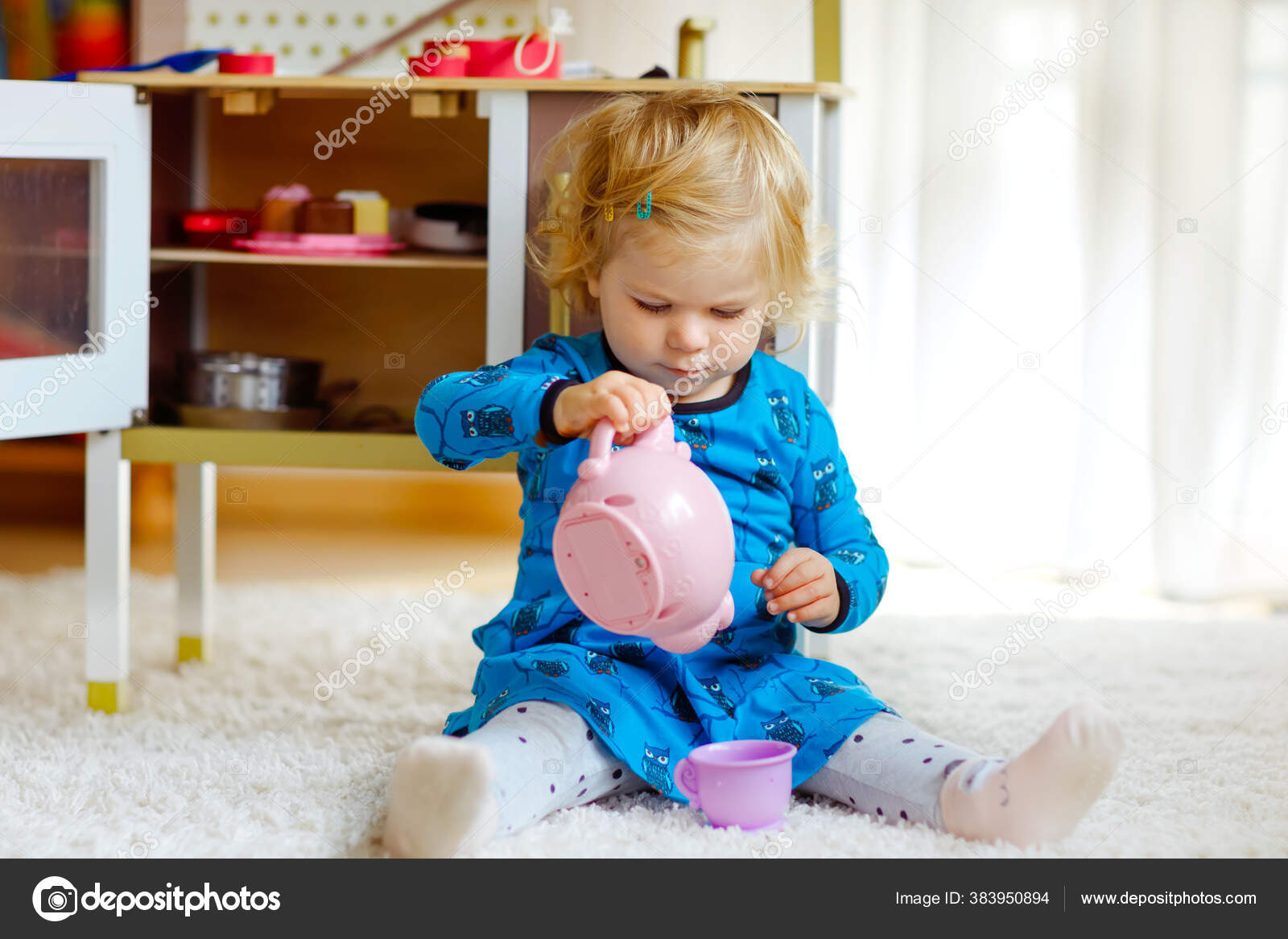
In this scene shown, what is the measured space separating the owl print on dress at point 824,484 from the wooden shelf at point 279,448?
377 millimetres

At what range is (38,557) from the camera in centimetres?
207

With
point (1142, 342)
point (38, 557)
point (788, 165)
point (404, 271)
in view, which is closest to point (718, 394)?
point (788, 165)

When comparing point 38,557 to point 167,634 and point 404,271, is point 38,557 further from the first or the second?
point 404,271

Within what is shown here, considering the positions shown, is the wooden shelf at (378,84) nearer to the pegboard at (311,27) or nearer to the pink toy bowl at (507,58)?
the pink toy bowl at (507,58)

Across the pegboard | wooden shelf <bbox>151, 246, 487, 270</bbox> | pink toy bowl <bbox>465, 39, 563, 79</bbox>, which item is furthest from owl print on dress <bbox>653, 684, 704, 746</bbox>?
the pegboard

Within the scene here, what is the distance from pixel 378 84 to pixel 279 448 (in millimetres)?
389

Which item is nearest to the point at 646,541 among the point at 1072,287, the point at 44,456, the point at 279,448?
the point at 279,448

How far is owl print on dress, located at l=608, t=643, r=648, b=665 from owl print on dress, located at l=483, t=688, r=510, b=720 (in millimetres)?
91

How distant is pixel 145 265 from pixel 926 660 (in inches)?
Answer: 39.3

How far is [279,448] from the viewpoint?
1.35 metres

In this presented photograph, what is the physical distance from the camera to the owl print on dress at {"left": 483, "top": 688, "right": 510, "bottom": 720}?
1005mm

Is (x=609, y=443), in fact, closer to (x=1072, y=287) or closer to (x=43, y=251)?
(x=43, y=251)

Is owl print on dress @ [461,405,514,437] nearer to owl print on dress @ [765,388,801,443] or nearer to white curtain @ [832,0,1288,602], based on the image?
owl print on dress @ [765,388,801,443]

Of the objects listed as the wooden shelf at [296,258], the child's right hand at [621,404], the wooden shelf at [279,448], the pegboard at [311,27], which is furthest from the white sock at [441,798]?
the pegboard at [311,27]
